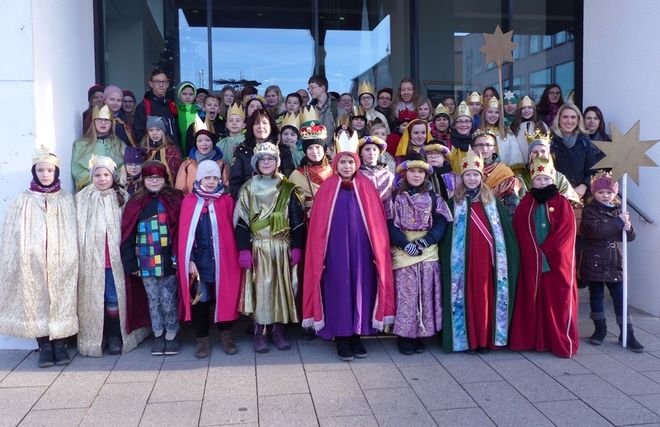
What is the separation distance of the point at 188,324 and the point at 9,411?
206 centimetres

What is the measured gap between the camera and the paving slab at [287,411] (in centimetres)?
376

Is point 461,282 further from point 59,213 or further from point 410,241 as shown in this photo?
point 59,213

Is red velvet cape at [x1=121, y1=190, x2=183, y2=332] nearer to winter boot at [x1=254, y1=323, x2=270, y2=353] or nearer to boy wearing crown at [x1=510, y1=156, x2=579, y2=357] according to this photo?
winter boot at [x1=254, y1=323, x2=270, y2=353]

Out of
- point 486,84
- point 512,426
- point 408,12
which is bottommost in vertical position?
point 512,426

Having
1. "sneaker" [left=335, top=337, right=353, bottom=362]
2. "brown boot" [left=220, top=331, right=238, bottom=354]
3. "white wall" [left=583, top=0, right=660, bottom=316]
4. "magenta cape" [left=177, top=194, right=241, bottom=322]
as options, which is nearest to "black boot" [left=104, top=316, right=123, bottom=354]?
"magenta cape" [left=177, top=194, right=241, bottom=322]

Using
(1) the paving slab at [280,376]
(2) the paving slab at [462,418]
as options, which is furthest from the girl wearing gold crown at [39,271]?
(2) the paving slab at [462,418]

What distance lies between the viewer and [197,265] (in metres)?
5.00

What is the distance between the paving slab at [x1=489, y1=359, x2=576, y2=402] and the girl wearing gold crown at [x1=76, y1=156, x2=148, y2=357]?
3.17m

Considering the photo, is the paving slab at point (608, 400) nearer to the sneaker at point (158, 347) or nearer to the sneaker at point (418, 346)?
the sneaker at point (418, 346)

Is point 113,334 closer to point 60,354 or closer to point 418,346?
point 60,354

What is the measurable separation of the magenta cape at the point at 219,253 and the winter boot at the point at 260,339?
24cm

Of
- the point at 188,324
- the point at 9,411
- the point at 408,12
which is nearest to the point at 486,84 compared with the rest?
the point at 408,12

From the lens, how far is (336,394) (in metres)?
4.19

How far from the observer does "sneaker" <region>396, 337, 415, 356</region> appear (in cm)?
500
